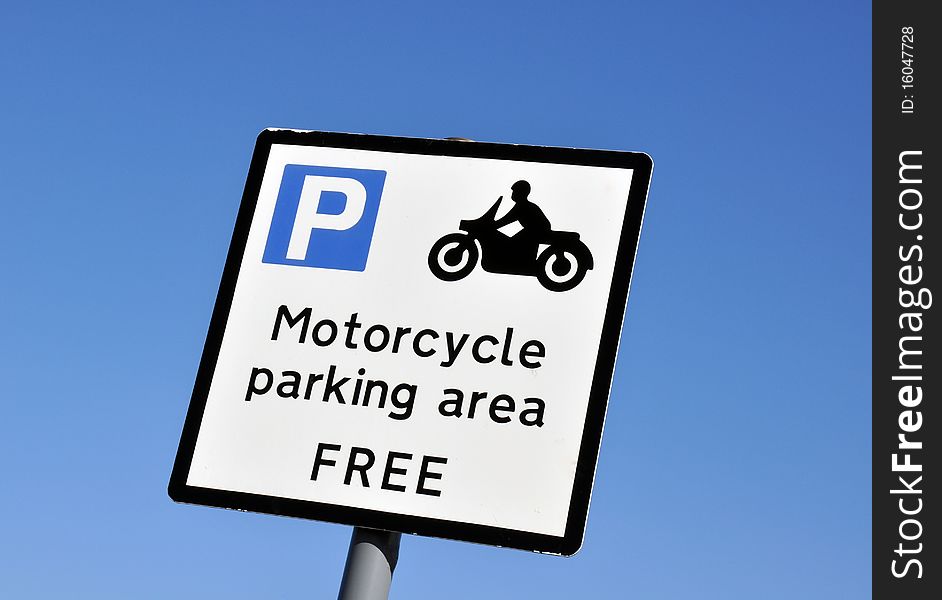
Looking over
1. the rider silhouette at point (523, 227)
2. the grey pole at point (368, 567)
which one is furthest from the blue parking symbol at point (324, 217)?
the grey pole at point (368, 567)

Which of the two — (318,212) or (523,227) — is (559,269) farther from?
(318,212)

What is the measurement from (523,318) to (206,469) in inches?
30.2

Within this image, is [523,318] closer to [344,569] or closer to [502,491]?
[502,491]

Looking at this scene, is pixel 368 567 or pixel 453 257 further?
pixel 453 257

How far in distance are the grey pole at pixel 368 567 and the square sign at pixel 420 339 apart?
4 centimetres

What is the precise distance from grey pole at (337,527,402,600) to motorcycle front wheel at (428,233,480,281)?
0.59 m

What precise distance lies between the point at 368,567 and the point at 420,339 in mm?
502

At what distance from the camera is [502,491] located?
7.35 feet

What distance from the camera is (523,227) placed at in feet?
8.35

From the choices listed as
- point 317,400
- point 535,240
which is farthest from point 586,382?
point 317,400

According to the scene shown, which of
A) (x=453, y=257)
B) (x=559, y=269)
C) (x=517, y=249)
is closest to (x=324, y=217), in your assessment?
(x=453, y=257)

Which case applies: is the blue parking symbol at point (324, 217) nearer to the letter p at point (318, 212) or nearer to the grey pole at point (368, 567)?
the letter p at point (318, 212)

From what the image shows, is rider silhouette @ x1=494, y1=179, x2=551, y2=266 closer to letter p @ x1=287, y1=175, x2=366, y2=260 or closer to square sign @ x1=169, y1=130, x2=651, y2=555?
square sign @ x1=169, y1=130, x2=651, y2=555

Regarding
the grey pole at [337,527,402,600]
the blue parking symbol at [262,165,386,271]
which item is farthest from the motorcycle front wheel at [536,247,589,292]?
the grey pole at [337,527,402,600]
